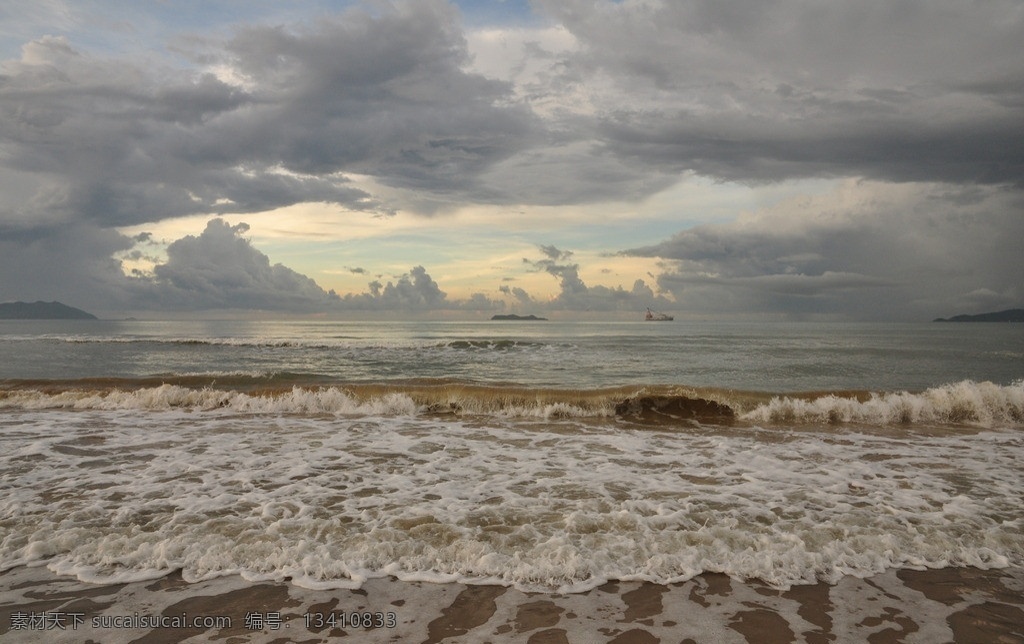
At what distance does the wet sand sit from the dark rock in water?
9105 mm

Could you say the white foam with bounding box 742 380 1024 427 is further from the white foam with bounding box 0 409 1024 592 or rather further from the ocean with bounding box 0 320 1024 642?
the white foam with bounding box 0 409 1024 592

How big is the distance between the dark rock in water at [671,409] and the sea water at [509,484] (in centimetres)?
6

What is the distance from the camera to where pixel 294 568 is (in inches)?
221

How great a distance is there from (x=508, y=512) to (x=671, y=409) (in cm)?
899

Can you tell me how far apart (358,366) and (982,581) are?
29.0m

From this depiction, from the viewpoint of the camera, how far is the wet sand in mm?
4430

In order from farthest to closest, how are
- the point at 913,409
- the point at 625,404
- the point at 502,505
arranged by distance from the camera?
the point at 625,404 < the point at 913,409 < the point at 502,505

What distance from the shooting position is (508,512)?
720 centimetres

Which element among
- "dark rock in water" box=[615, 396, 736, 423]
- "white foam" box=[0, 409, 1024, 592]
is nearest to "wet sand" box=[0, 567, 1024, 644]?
"white foam" box=[0, 409, 1024, 592]

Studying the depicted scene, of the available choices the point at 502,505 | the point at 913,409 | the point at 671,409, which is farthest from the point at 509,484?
the point at 913,409

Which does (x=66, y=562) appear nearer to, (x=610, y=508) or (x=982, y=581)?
(x=610, y=508)

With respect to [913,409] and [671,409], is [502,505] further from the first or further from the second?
[913,409]

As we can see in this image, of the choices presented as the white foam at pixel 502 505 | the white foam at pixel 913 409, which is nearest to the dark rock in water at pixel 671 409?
the white foam at pixel 913 409

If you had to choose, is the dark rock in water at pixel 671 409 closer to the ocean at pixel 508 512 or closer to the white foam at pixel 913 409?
the ocean at pixel 508 512
